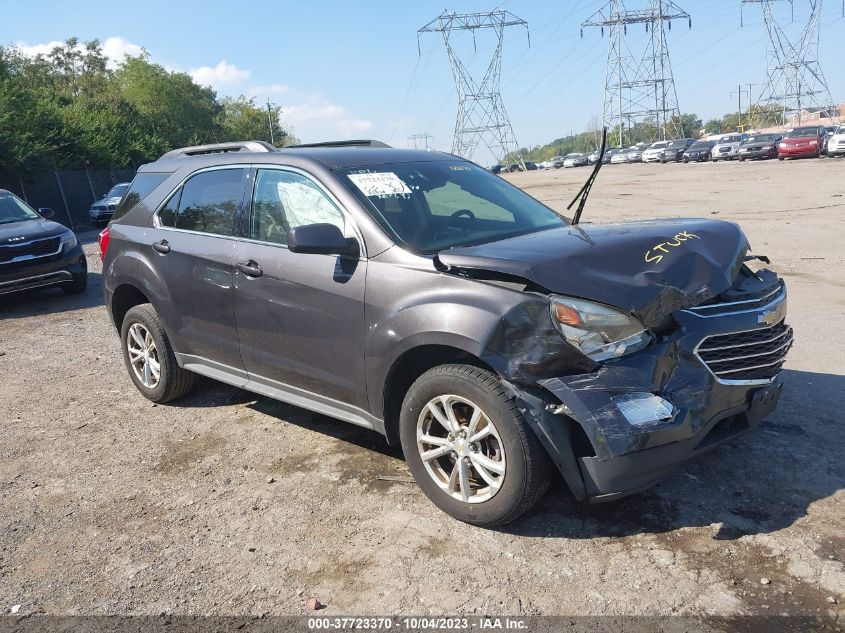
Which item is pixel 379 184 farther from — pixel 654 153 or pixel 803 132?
pixel 654 153

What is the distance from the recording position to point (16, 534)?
3.78 metres

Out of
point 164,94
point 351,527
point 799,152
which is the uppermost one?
point 164,94

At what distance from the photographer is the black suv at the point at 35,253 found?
10.1 meters

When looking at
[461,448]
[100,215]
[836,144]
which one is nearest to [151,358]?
[461,448]

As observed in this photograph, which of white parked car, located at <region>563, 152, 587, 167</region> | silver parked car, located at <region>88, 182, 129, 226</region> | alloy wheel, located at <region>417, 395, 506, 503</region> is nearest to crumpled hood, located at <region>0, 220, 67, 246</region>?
alloy wheel, located at <region>417, 395, 506, 503</region>

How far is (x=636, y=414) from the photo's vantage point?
2.97 meters

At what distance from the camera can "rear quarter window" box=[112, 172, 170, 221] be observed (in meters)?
5.47

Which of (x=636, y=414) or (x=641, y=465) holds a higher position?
(x=636, y=414)

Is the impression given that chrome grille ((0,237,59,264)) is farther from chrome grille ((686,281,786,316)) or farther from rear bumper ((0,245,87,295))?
chrome grille ((686,281,786,316))

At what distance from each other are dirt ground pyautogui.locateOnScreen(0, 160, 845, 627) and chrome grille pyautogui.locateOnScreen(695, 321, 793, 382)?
64cm

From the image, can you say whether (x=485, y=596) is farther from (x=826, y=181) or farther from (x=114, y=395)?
(x=826, y=181)

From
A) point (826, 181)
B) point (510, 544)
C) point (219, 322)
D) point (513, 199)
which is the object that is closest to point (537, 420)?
point (510, 544)

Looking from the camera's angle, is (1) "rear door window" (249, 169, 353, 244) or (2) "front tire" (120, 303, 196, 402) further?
(2) "front tire" (120, 303, 196, 402)

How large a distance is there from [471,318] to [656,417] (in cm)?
90
